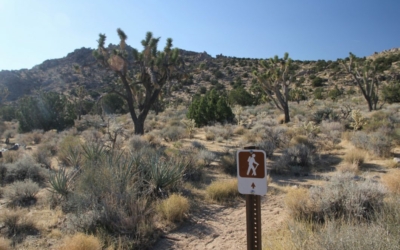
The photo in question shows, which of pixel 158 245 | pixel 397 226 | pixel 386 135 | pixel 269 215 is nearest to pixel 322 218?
pixel 269 215

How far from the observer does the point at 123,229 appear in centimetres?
517

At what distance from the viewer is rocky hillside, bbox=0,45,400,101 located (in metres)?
44.8

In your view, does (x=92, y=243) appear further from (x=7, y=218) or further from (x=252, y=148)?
(x=252, y=148)

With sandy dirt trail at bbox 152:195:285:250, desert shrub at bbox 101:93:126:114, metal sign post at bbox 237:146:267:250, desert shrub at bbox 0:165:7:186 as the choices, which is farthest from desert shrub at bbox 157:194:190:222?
desert shrub at bbox 101:93:126:114

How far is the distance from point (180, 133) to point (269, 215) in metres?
10.9

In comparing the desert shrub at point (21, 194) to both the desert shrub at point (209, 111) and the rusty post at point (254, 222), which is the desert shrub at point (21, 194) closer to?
the rusty post at point (254, 222)

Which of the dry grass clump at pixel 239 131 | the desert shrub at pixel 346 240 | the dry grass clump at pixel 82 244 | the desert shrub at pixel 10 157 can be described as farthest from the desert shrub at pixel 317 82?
the dry grass clump at pixel 82 244

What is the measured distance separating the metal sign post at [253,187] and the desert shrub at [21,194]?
6564 mm

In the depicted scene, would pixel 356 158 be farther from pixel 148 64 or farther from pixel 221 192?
pixel 148 64

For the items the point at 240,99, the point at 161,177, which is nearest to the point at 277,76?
the point at 161,177

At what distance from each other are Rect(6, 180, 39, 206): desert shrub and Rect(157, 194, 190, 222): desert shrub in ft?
12.2

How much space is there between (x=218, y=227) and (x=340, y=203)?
238cm

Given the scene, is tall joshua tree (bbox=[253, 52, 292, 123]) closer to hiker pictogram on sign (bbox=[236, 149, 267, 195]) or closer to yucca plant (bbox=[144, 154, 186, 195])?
yucca plant (bbox=[144, 154, 186, 195])

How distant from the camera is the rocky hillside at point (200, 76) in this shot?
4484 centimetres
